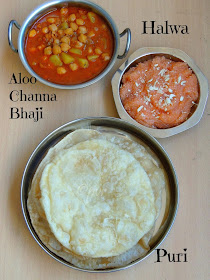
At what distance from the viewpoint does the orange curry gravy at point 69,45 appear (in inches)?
74.8

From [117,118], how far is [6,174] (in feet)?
2.12

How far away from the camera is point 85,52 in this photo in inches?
76.0

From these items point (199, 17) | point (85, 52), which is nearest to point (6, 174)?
point (85, 52)

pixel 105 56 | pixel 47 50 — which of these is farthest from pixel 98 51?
pixel 47 50

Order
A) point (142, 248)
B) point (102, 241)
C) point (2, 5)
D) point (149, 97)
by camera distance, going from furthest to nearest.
Result: point (2, 5) < point (149, 97) < point (142, 248) < point (102, 241)

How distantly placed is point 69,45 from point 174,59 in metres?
0.57

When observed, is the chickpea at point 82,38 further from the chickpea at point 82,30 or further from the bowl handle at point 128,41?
the bowl handle at point 128,41

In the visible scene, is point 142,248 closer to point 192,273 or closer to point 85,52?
point 192,273

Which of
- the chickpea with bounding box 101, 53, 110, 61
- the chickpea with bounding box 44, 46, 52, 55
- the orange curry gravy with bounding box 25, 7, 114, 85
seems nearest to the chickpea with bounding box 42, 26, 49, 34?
the orange curry gravy with bounding box 25, 7, 114, 85

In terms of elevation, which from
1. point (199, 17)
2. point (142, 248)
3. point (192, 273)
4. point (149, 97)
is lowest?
point (192, 273)

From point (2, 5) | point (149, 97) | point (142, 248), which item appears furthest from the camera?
point (2, 5)

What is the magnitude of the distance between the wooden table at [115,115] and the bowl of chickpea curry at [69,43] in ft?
0.44

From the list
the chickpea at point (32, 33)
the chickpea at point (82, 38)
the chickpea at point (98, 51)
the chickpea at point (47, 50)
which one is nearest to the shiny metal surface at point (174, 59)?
the chickpea at point (98, 51)

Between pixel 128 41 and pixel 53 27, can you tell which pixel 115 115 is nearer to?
pixel 128 41
